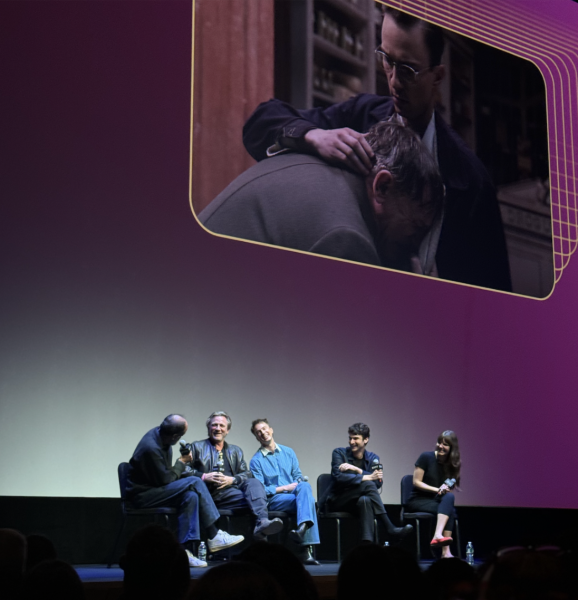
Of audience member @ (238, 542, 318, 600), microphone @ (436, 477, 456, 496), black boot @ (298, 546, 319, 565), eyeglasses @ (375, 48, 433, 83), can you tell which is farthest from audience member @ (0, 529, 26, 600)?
eyeglasses @ (375, 48, 433, 83)

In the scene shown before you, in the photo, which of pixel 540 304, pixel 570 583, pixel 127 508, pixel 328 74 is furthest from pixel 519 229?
pixel 570 583

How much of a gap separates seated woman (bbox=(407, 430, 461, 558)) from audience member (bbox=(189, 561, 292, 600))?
12.8ft

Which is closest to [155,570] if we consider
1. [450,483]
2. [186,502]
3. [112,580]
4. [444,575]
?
[444,575]

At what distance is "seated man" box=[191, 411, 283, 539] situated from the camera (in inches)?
162

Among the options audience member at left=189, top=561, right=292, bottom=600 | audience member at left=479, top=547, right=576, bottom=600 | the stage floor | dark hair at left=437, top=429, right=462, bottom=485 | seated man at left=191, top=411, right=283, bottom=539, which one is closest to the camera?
audience member at left=479, top=547, right=576, bottom=600

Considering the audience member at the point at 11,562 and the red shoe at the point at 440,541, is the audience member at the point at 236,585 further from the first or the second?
the red shoe at the point at 440,541

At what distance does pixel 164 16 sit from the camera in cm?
436

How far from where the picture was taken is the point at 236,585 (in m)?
0.93

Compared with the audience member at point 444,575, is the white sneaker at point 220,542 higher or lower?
lower

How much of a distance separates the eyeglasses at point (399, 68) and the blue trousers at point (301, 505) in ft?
8.92

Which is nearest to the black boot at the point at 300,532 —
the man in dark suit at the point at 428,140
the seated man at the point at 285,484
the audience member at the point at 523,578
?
the seated man at the point at 285,484

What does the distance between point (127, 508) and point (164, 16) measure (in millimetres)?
2664

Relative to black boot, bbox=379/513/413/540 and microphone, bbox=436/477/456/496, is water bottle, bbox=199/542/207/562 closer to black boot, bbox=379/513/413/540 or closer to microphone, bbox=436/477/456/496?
black boot, bbox=379/513/413/540

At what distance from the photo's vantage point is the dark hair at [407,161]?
5.04 meters
